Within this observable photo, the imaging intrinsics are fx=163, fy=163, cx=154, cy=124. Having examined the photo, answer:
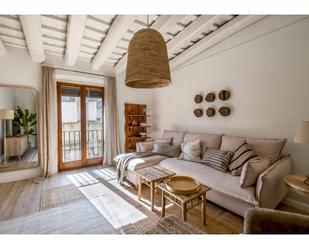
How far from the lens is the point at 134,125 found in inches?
173

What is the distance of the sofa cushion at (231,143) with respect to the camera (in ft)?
8.68

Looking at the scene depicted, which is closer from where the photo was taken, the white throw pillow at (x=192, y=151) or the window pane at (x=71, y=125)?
the white throw pillow at (x=192, y=151)

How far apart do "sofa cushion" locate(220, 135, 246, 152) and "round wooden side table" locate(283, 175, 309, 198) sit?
2.58 ft

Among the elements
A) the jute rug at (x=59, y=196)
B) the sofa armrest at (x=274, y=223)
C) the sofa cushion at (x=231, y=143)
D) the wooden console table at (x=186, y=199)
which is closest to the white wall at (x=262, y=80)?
the sofa cushion at (x=231, y=143)

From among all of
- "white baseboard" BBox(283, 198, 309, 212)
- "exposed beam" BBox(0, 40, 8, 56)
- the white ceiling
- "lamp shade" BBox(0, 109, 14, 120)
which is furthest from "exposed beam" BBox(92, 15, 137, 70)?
"white baseboard" BBox(283, 198, 309, 212)

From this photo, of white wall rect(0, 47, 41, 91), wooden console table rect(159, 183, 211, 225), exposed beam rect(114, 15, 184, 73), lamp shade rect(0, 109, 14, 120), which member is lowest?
wooden console table rect(159, 183, 211, 225)

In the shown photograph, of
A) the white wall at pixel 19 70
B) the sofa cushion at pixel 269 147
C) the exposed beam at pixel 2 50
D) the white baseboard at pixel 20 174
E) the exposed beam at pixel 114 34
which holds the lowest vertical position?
the white baseboard at pixel 20 174

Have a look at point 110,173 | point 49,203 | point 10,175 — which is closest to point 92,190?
point 49,203

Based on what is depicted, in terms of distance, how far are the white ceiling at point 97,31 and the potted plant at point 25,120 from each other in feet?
3.51

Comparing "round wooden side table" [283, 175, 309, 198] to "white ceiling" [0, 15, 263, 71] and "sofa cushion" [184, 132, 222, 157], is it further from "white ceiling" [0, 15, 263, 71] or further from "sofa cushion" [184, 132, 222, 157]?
"white ceiling" [0, 15, 263, 71]

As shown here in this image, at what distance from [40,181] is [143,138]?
94.9 inches

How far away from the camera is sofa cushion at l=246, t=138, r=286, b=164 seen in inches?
91.4

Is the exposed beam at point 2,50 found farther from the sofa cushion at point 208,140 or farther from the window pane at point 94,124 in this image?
the sofa cushion at point 208,140
